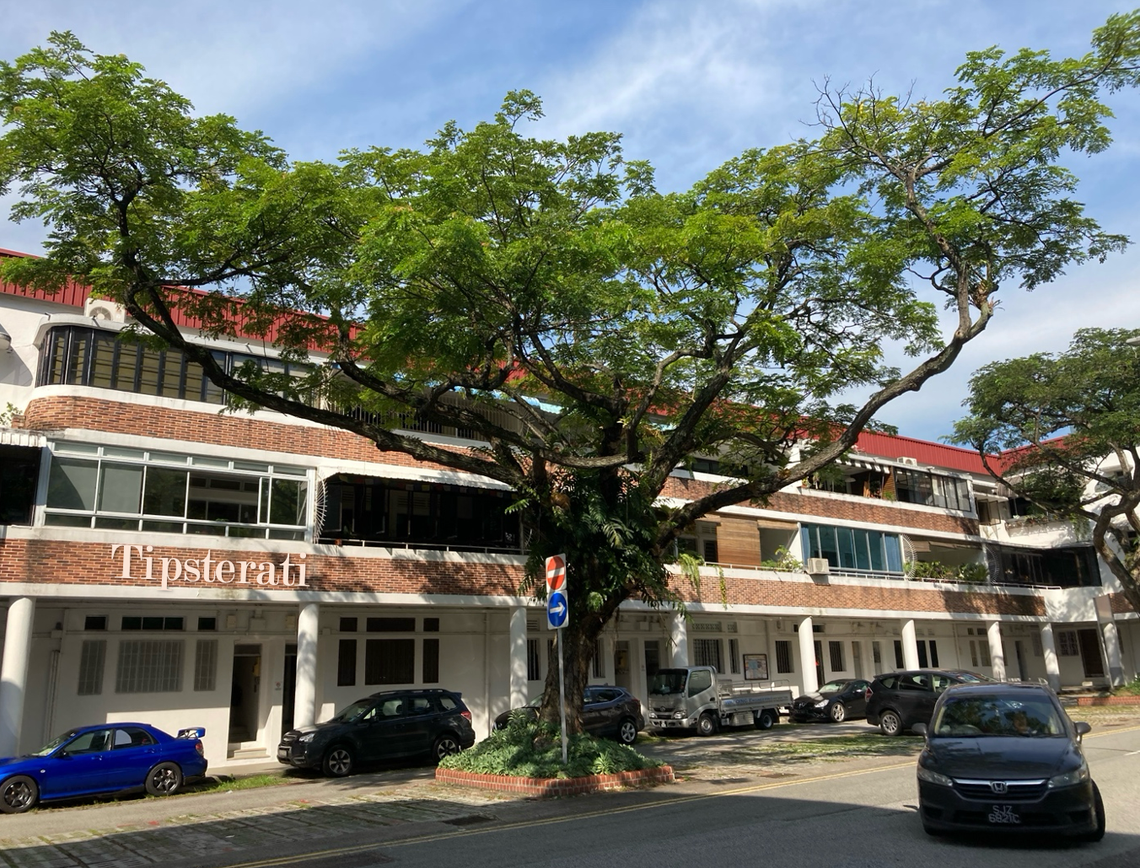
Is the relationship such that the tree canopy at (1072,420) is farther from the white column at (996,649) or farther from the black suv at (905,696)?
the black suv at (905,696)

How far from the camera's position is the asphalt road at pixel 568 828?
8758 millimetres

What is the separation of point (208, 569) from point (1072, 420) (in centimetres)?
3098

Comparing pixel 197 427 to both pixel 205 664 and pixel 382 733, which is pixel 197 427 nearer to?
pixel 205 664

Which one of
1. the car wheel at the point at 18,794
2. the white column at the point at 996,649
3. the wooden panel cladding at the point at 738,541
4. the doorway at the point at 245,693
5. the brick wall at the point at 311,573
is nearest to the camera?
the car wheel at the point at 18,794

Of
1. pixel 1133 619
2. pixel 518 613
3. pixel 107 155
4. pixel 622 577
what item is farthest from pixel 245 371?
pixel 1133 619

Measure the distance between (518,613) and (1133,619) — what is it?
33082mm

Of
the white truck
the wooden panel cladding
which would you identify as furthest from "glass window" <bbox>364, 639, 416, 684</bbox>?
the wooden panel cladding

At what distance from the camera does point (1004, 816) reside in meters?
8.65

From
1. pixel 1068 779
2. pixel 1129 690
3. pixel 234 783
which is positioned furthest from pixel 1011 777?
pixel 1129 690

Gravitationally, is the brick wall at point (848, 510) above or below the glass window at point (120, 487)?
above

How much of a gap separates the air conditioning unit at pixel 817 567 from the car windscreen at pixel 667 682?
886 centimetres

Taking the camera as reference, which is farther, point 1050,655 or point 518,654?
point 1050,655

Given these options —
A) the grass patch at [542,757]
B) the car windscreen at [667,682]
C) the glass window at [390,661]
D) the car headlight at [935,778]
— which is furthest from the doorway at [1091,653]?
the car headlight at [935,778]

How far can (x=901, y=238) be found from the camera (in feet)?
54.3
